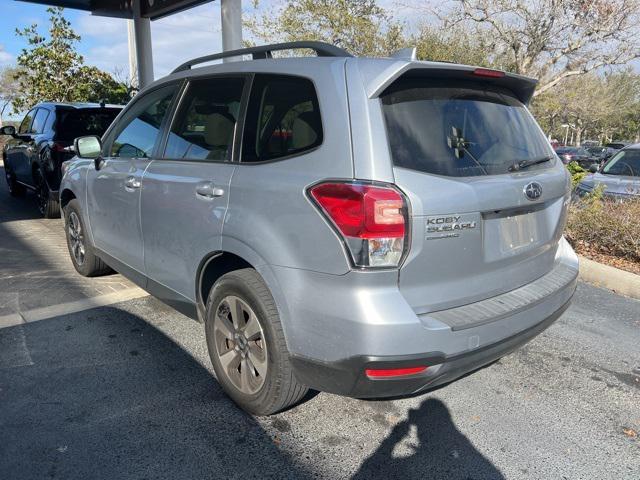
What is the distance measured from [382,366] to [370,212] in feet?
2.17

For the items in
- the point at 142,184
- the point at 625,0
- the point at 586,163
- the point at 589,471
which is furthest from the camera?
the point at 586,163

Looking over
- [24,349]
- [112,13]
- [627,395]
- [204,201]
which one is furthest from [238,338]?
[112,13]

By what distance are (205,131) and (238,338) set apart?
1.27 m

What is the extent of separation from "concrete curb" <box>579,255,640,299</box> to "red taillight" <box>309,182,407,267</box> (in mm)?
4082

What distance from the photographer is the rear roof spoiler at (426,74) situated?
232cm

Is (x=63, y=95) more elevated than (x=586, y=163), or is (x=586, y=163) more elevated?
(x=63, y=95)

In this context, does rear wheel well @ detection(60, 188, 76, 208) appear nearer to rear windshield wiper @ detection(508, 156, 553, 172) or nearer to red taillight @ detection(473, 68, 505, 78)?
red taillight @ detection(473, 68, 505, 78)

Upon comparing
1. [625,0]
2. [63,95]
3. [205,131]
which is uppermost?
[625,0]

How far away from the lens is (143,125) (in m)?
3.88

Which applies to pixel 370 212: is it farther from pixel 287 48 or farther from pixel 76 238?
pixel 76 238

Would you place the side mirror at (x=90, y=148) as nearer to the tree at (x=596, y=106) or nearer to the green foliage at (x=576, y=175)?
the green foliage at (x=576, y=175)

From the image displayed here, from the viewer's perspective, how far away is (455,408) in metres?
3.02

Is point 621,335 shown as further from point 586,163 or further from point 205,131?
point 586,163

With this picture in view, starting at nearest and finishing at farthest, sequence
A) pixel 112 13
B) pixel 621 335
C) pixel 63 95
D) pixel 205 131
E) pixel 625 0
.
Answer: pixel 205 131 → pixel 621 335 → pixel 625 0 → pixel 112 13 → pixel 63 95
